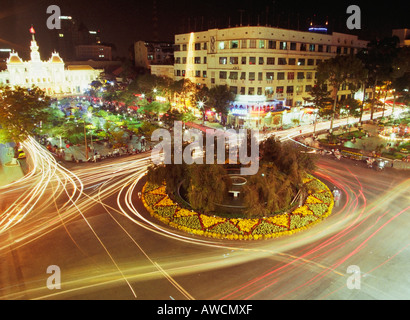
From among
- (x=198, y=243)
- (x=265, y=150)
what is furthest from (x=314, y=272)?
(x=265, y=150)

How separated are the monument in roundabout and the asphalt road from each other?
73 centimetres

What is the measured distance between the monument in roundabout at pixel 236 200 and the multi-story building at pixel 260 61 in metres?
26.1

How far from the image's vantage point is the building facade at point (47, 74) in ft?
254

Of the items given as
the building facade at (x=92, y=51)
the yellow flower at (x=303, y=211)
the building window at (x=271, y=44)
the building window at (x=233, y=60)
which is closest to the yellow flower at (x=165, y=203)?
the yellow flower at (x=303, y=211)

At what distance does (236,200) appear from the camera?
21.7 m

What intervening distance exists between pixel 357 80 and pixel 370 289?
38.6m

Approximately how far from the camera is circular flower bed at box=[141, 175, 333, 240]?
1809cm

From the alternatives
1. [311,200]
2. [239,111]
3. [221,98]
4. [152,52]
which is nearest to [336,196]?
[311,200]

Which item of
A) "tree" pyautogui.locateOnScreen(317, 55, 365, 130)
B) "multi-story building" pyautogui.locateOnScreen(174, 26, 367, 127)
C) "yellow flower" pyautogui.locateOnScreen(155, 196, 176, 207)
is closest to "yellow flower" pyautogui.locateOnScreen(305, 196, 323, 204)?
"yellow flower" pyautogui.locateOnScreen(155, 196, 176, 207)

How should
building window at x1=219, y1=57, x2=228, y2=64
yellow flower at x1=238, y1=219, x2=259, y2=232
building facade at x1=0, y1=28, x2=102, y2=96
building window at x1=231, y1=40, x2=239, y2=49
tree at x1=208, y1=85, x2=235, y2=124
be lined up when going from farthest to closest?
building facade at x1=0, y1=28, x2=102, y2=96, building window at x1=219, y1=57, x2=228, y2=64, building window at x1=231, y1=40, x2=239, y2=49, tree at x1=208, y1=85, x2=235, y2=124, yellow flower at x1=238, y1=219, x2=259, y2=232

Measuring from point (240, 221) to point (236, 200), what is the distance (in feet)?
9.30

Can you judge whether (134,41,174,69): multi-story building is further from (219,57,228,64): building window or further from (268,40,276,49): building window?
(268,40,276,49): building window

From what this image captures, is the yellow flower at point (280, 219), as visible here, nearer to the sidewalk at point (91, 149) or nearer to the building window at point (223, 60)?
the sidewalk at point (91, 149)

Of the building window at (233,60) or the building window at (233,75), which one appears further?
the building window at (233,75)
